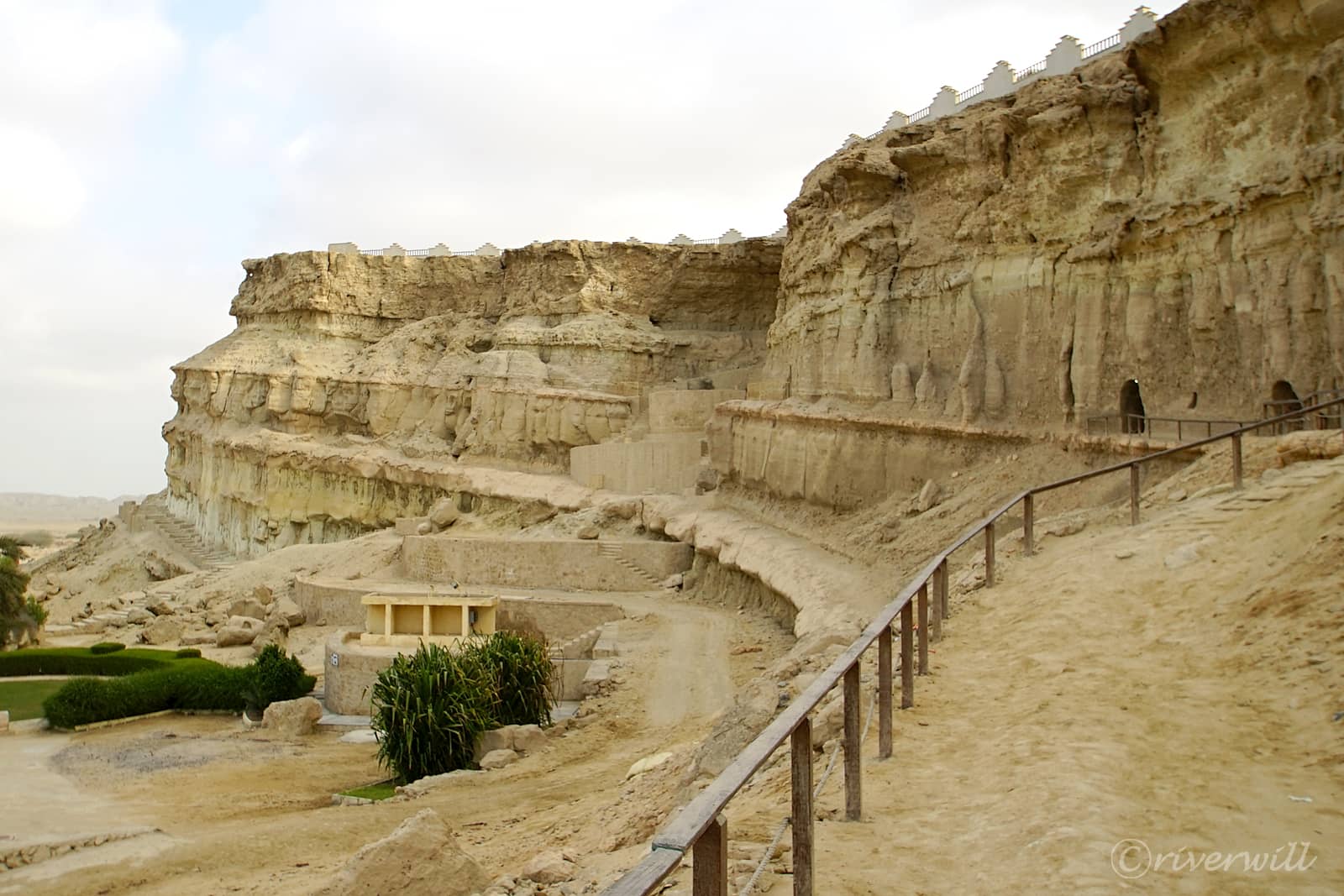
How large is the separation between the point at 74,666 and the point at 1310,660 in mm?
26633

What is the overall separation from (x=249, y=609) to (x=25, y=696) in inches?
294

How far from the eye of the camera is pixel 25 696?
2325 cm

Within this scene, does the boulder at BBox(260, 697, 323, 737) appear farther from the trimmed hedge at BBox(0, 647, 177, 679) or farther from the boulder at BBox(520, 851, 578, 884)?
the boulder at BBox(520, 851, 578, 884)

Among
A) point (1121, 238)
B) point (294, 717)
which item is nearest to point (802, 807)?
point (1121, 238)

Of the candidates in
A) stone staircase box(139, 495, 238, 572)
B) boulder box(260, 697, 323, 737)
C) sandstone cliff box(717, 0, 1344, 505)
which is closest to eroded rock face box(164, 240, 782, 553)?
stone staircase box(139, 495, 238, 572)

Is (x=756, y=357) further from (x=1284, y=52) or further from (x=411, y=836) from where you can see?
(x=411, y=836)

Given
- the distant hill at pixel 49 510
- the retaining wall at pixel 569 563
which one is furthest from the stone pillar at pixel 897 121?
the distant hill at pixel 49 510

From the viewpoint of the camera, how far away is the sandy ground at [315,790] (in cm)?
1075

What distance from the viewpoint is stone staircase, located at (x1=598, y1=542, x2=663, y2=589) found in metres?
28.0

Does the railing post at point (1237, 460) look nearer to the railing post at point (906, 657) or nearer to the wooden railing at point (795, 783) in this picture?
the wooden railing at point (795, 783)

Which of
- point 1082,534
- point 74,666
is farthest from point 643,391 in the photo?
point 1082,534

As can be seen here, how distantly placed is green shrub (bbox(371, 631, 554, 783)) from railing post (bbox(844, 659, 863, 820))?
11.6 metres

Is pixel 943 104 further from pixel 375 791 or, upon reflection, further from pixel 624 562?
pixel 375 791

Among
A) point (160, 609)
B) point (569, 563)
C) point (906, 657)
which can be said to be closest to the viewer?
point (906, 657)
